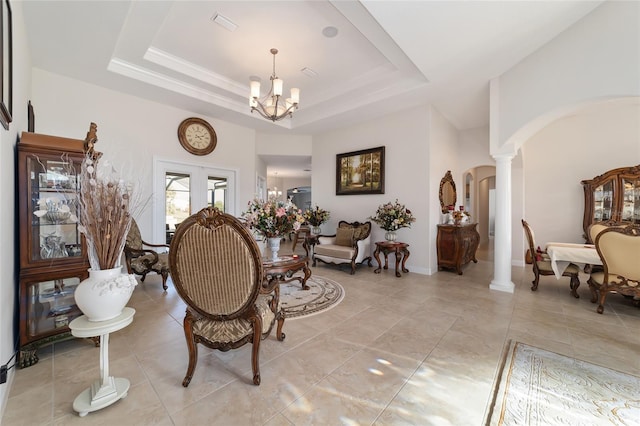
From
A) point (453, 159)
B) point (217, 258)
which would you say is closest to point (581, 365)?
point (217, 258)

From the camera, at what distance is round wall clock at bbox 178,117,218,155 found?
4.91 meters

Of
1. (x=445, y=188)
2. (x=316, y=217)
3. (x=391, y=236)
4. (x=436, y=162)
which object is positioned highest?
(x=436, y=162)

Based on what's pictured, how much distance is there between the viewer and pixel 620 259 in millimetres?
2881

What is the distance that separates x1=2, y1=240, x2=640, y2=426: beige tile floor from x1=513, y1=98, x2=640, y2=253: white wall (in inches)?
107

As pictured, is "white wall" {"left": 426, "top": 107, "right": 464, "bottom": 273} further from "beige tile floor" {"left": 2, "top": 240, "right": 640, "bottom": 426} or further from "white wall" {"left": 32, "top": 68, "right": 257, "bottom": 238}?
"white wall" {"left": 32, "top": 68, "right": 257, "bottom": 238}

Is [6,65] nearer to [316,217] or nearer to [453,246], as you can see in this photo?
[316,217]

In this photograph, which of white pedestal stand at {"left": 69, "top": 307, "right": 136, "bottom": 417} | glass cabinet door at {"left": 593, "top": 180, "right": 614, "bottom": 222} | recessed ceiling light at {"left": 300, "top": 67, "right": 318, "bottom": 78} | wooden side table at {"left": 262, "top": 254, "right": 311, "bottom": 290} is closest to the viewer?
white pedestal stand at {"left": 69, "top": 307, "right": 136, "bottom": 417}

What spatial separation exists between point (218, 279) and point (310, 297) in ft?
6.96

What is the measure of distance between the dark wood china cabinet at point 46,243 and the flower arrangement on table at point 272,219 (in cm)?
157

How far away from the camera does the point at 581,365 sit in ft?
6.43

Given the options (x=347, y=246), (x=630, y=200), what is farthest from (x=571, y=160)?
(x=347, y=246)

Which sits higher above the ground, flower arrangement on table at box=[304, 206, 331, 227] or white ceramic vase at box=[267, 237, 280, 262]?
flower arrangement on table at box=[304, 206, 331, 227]

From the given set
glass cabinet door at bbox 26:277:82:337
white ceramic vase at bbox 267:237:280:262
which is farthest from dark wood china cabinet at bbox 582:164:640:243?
glass cabinet door at bbox 26:277:82:337

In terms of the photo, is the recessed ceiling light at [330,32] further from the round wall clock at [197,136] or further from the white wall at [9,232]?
the round wall clock at [197,136]
